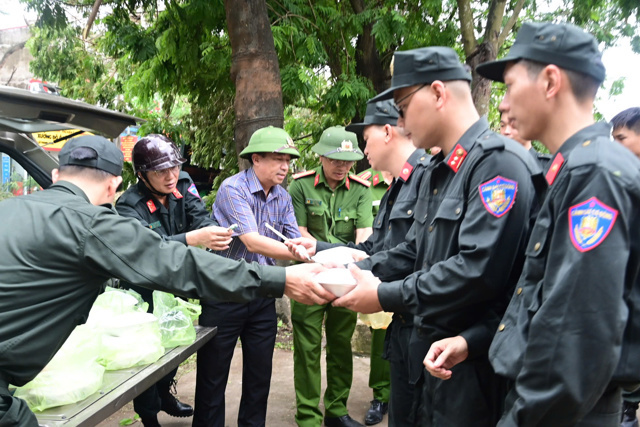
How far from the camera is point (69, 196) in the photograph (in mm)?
2184

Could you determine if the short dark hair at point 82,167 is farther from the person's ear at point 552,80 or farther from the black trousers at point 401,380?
the person's ear at point 552,80

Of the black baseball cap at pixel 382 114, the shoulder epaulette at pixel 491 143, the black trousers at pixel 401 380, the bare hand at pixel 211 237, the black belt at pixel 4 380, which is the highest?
the black baseball cap at pixel 382 114

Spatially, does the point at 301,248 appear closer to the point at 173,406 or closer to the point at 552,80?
the point at 173,406

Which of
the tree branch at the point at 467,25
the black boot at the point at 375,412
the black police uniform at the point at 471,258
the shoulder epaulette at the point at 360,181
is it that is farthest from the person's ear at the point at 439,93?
the tree branch at the point at 467,25

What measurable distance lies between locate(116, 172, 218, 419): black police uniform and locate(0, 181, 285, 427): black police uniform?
1.41 metres

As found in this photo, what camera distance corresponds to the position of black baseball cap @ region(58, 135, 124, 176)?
7.64ft

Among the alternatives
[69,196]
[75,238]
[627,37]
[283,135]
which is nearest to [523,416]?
[75,238]

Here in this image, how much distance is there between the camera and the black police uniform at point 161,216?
147 inches

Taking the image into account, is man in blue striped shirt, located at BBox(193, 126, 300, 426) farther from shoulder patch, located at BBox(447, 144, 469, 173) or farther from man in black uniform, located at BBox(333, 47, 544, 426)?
shoulder patch, located at BBox(447, 144, 469, 173)

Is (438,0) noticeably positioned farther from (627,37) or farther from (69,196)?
(69,196)

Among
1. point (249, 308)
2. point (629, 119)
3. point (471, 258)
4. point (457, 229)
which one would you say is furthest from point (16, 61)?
point (471, 258)

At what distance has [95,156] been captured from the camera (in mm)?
2340

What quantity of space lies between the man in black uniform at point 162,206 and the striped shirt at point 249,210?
0.15 meters

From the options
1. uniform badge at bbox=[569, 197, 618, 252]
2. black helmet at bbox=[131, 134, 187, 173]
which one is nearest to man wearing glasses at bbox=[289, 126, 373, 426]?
black helmet at bbox=[131, 134, 187, 173]
